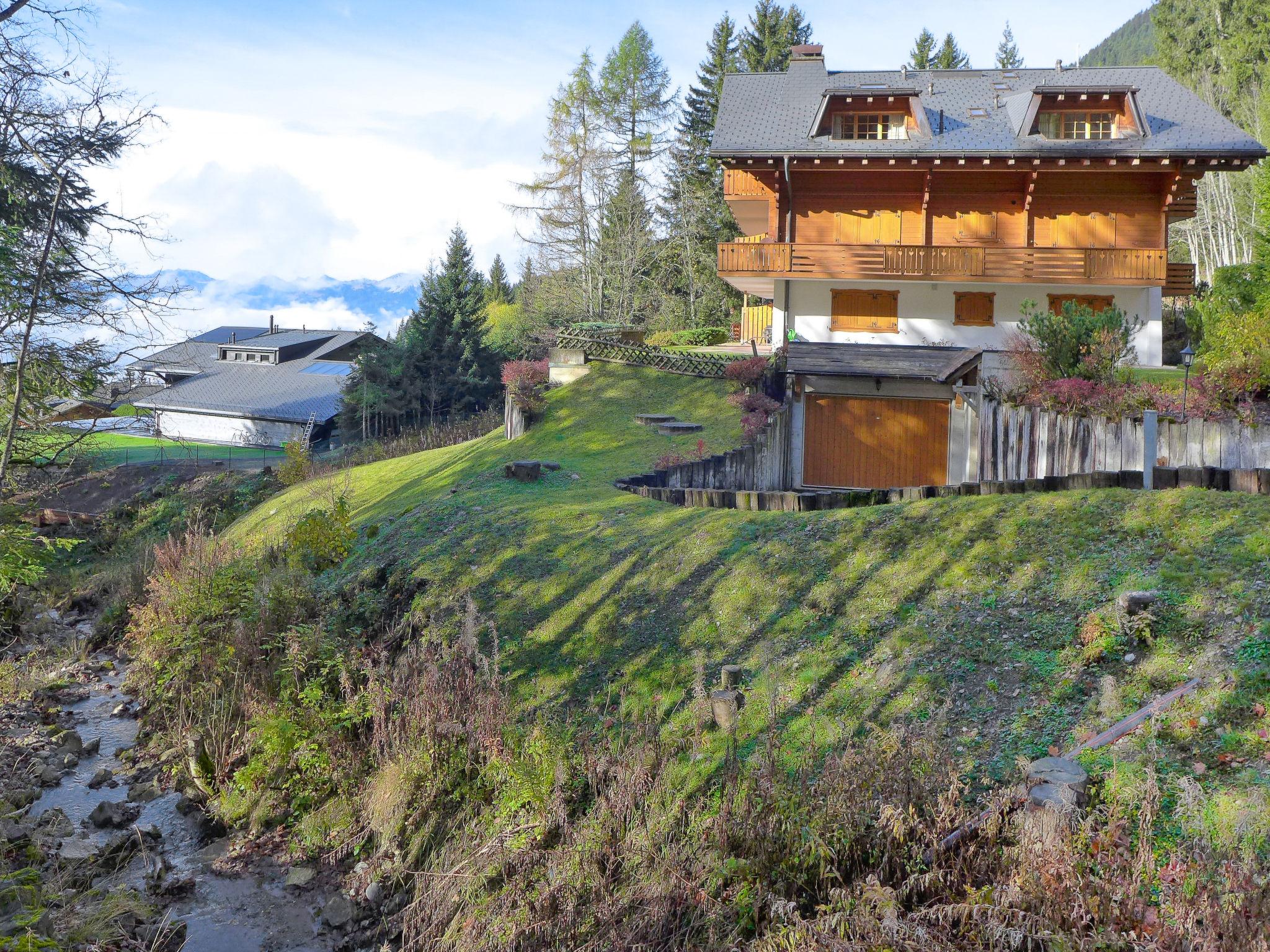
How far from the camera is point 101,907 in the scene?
8539 millimetres

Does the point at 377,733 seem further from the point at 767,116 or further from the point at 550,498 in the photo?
the point at 767,116

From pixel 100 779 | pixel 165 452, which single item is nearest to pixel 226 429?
pixel 165 452

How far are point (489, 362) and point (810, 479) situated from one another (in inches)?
868

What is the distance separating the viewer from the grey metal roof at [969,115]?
25453 millimetres

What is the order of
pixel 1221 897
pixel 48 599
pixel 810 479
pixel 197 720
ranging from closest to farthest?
pixel 1221 897
pixel 197 720
pixel 48 599
pixel 810 479

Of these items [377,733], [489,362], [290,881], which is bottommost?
[290,881]

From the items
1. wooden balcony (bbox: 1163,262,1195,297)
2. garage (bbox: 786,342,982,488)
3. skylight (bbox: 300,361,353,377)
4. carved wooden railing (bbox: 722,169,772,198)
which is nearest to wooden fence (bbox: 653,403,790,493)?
garage (bbox: 786,342,982,488)

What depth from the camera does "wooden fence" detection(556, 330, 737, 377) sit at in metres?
28.5

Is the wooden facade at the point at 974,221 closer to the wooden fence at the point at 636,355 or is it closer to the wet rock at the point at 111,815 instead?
the wooden fence at the point at 636,355

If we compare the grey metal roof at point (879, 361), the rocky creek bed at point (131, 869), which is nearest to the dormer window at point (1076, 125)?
the grey metal roof at point (879, 361)

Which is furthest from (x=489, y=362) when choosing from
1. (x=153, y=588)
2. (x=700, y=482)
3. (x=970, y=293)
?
(x=153, y=588)

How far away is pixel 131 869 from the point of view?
1033 cm

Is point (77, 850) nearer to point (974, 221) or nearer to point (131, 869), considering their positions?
point (131, 869)

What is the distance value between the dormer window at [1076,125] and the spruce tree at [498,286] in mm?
40120
